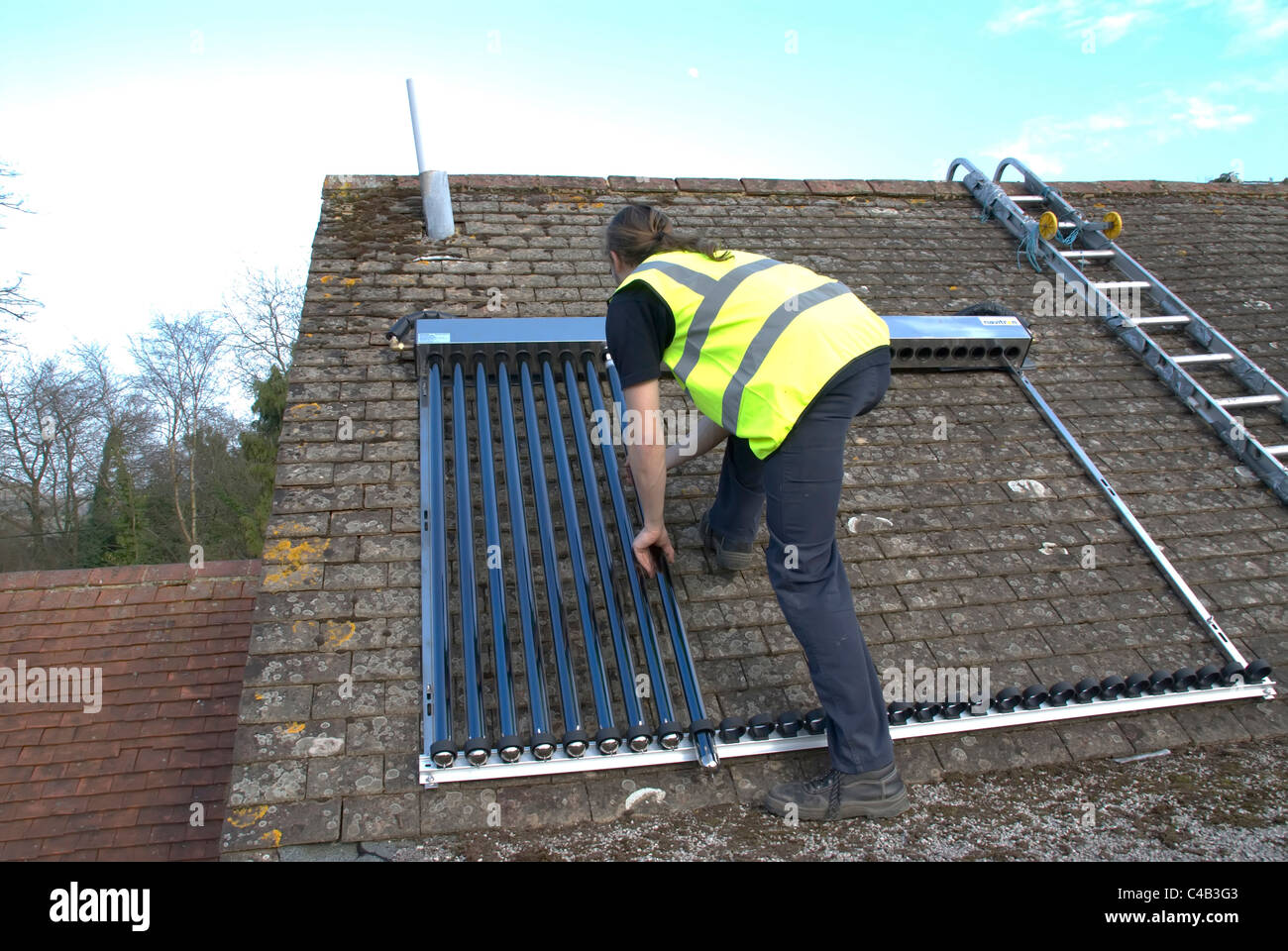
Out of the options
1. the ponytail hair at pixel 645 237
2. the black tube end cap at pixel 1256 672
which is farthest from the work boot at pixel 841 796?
the ponytail hair at pixel 645 237

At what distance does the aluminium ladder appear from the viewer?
15.3ft

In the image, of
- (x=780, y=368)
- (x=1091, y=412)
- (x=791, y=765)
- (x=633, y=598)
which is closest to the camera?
(x=780, y=368)

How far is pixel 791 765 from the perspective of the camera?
116 inches

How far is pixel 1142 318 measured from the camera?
18.0ft

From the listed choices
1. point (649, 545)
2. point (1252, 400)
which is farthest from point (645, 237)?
point (1252, 400)

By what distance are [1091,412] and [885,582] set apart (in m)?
1.96

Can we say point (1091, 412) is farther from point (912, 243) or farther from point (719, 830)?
point (719, 830)

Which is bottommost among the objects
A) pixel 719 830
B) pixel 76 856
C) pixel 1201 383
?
pixel 76 856

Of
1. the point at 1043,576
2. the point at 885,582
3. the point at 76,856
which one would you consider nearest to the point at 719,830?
the point at 885,582

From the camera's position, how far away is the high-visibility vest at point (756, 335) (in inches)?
102

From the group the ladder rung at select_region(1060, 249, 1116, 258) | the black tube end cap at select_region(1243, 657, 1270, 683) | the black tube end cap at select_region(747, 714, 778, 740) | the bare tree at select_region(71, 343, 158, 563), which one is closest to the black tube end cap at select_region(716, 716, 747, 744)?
the black tube end cap at select_region(747, 714, 778, 740)

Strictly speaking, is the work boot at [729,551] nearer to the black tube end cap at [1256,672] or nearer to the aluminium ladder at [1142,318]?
the black tube end cap at [1256,672]

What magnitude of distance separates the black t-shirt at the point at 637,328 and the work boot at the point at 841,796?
1365 millimetres

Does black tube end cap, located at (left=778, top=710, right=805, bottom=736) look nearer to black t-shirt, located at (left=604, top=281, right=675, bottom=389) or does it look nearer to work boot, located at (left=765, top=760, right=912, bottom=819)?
work boot, located at (left=765, top=760, right=912, bottom=819)
